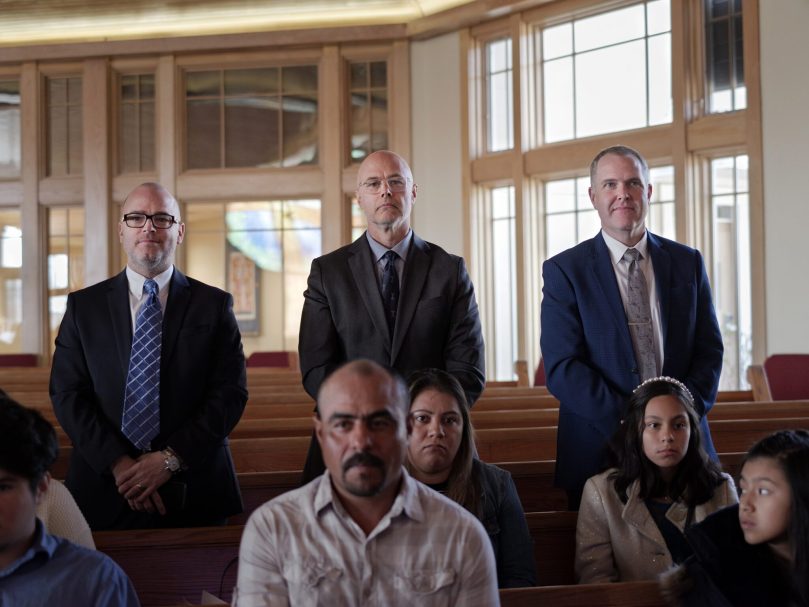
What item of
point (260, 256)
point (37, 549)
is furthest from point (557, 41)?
point (37, 549)

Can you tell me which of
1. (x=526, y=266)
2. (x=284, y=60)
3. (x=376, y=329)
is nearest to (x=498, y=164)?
(x=526, y=266)

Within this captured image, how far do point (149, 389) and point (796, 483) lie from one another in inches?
67.7

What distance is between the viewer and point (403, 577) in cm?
189

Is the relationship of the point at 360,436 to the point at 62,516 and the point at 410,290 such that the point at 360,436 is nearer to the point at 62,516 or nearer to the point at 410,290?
the point at 62,516

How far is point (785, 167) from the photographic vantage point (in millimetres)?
7301

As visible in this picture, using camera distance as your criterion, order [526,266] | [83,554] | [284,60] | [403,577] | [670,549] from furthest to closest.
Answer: [284,60] → [526,266] → [670,549] → [83,554] → [403,577]

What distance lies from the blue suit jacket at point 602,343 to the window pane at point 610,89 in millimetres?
5406

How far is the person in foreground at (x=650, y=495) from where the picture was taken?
9.36 ft

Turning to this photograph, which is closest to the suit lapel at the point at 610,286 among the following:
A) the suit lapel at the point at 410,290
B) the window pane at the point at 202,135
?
the suit lapel at the point at 410,290

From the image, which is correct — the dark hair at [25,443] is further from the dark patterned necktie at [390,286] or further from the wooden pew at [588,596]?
the dark patterned necktie at [390,286]

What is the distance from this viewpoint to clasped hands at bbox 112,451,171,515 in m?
2.88

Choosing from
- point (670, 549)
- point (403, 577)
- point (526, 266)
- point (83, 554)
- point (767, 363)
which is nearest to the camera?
point (403, 577)

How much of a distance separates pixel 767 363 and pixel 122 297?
4897mm

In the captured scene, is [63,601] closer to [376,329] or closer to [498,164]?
[376,329]
